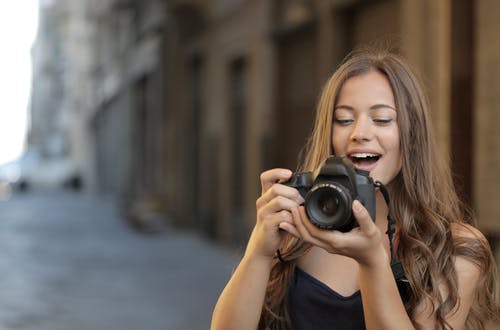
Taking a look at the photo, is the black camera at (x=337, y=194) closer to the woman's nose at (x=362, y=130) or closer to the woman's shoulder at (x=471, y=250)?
the woman's nose at (x=362, y=130)

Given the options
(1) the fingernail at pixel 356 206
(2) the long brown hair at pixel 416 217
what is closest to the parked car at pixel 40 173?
(2) the long brown hair at pixel 416 217

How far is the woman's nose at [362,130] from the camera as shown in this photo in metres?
2.08

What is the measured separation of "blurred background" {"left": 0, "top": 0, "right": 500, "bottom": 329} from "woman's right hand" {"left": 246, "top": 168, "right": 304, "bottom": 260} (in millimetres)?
2005

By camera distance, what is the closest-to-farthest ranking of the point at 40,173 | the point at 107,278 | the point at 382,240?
the point at 382,240, the point at 107,278, the point at 40,173

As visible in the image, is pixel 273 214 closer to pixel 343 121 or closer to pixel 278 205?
pixel 278 205

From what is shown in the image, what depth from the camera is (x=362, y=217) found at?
1.79m

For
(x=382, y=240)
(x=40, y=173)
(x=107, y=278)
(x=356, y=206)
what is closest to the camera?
(x=356, y=206)

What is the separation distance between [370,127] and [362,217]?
0.38 meters

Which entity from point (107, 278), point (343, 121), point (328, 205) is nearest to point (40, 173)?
point (107, 278)

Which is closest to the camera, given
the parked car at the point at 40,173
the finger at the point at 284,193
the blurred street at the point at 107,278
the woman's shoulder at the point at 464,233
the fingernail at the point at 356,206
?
the fingernail at the point at 356,206

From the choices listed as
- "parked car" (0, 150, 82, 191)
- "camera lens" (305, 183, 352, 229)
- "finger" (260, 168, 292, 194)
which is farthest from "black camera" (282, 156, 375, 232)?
"parked car" (0, 150, 82, 191)

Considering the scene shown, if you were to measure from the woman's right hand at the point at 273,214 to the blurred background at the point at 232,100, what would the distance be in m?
2.01

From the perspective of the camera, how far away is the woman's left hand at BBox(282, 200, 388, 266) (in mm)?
1797

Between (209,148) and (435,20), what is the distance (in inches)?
402
